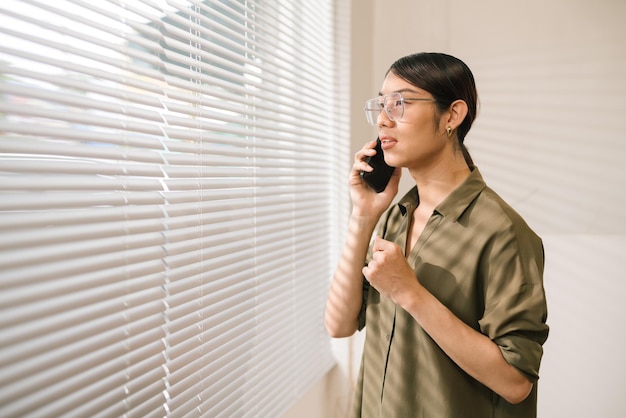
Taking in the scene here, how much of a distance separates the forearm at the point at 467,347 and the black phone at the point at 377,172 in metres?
0.37

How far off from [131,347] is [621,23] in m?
1.97

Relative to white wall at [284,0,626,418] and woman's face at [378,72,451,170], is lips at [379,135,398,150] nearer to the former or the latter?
woman's face at [378,72,451,170]

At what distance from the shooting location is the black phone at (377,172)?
120cm

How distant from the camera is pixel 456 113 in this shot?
103cm

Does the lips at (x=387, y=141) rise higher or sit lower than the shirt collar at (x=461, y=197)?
higher

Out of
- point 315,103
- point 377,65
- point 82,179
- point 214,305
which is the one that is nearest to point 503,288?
point 214,305

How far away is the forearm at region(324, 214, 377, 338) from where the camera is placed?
1.16 metres

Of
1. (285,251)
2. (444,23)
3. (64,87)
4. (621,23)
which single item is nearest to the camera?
(64,87)

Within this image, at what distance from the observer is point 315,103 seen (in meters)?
1.84

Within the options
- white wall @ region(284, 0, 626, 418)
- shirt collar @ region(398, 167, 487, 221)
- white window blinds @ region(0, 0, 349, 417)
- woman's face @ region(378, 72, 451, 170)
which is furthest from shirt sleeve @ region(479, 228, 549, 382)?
white wall @ region(284, 0, 626, 418)

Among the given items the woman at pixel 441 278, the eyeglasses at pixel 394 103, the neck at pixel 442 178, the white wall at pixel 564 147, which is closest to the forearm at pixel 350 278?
the woman at pixel 441 278

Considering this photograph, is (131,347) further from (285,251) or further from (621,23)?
(621,23)

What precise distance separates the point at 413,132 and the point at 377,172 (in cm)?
20

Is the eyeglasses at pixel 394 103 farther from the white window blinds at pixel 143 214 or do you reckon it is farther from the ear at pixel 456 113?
the white window blinds at pixel 143 214
